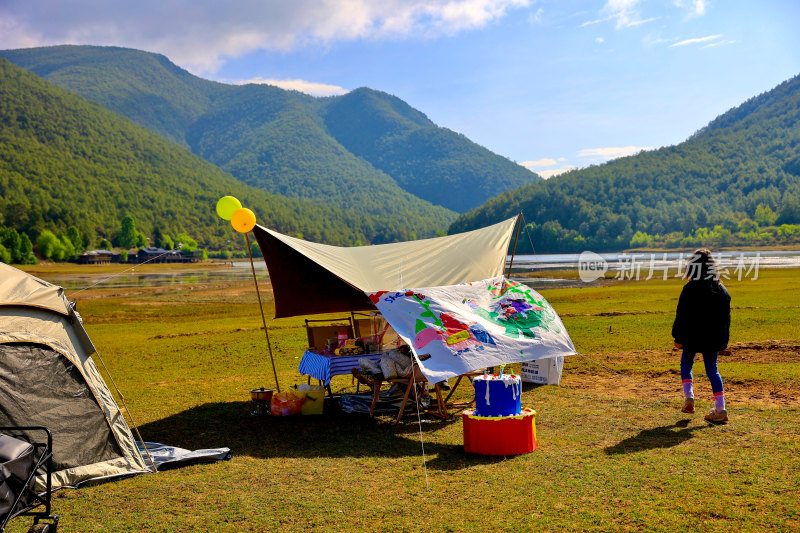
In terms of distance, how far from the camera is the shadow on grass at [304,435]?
23.8 ft

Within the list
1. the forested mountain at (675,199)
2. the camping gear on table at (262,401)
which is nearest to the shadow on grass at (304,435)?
the camping gear on table at (262,401)

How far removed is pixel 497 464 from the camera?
6566 mm

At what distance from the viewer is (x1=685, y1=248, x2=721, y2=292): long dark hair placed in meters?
7.59

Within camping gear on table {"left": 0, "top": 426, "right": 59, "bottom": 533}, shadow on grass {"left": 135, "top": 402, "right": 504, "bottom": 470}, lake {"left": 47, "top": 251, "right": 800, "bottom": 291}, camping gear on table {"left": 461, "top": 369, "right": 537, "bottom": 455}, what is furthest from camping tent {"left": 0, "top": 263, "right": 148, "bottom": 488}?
lake {"left": 47, "top": 251, "right": 800, "bottom": 291}

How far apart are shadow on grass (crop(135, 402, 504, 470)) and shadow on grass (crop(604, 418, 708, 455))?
1.35m

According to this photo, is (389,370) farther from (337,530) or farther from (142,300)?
(142,300)

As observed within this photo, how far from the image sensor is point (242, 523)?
5.18 metres

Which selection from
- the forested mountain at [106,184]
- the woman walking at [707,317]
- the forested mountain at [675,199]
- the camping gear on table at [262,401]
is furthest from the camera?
the forested mountain at [675,199]

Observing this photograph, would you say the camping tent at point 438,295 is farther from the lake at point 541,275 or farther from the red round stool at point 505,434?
the lake at point 541,275

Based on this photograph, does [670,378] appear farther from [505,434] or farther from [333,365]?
[333,365]

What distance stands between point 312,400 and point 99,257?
105279mm

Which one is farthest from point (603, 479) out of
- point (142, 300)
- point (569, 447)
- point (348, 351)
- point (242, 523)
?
point (142, 300)

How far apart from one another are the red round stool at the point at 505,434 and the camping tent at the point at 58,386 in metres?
3.56

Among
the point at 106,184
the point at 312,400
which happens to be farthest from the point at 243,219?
the point at 106,184
